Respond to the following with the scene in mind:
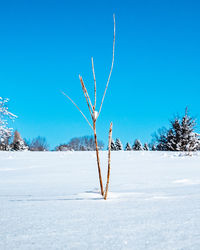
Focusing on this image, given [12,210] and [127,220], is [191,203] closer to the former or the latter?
[127,220]

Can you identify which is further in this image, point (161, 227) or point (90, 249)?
point (161, 227)

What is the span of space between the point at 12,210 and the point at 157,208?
851 mm

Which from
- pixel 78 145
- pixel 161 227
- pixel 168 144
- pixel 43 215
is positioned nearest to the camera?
pixel 161 227

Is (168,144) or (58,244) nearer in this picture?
(58,244)

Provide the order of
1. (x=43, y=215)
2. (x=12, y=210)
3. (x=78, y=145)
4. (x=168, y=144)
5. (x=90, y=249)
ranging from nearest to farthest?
(x=90, y=249) → (x=43, y=215) → (x=12, y=210) → (x=168, y=144) → (x=78, y=145)

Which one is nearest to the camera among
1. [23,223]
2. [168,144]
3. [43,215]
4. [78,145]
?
[23,223]

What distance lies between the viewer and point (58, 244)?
790mm

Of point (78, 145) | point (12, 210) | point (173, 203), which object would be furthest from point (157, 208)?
point (78, 145)

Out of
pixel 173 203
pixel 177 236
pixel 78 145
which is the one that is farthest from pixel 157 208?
pixel 78 145

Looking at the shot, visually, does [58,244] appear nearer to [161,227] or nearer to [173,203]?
[161,227]

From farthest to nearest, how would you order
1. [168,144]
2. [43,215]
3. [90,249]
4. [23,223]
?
[168,144] < [43,215] < [23,223] < [90,249]

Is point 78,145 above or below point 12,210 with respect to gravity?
above

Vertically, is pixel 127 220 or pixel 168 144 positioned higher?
pixel 168 144

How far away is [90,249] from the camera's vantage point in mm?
736
